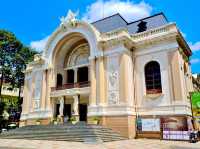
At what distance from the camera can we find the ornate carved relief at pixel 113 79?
20.5 meters

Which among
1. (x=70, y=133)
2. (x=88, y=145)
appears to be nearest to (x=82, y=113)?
(x=70, y=133)

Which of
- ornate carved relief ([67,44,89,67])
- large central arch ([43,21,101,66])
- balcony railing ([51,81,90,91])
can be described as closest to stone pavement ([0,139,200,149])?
balcony railing ([51,81,90,91])

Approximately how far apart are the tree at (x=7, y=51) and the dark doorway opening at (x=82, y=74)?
1203 cm

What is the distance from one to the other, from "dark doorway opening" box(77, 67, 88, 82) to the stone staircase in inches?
294

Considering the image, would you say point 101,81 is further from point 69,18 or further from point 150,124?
point 69,18

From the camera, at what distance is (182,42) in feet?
70.1

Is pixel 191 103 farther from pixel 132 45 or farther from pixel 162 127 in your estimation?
pixel 132 45

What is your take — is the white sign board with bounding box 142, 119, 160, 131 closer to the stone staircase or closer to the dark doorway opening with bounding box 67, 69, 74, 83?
the stone staircase

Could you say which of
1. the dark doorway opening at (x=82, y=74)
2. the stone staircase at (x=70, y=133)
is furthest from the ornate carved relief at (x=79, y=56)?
the stone staircase at (x=70, y=133)

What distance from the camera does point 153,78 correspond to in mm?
20781

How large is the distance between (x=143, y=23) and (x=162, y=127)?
11.2 meters

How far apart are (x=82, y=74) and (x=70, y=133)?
9.88 meters

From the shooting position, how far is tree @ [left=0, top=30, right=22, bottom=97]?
31484 millimetres

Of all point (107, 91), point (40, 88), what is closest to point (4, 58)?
point (40, 88)
